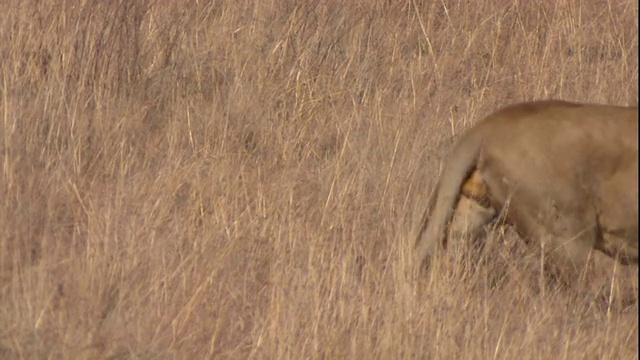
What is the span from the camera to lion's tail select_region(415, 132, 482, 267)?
4.60 meters

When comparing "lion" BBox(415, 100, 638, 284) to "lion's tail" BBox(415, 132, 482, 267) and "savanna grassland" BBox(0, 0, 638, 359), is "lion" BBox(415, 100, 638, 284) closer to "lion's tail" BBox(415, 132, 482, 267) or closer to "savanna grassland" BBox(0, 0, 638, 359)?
"lion's tail" BBox(415, 132, 482, 267)

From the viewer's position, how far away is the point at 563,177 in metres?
4.48

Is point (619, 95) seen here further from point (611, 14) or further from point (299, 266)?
point (299, 266)

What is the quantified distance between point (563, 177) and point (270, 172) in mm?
1401

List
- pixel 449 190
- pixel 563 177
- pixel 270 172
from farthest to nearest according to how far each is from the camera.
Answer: pixel 270 172 < pixel 449 190 < pixel 563 177

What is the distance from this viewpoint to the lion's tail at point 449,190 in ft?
15.1

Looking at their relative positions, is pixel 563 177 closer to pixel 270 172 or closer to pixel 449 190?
pixel 449 190

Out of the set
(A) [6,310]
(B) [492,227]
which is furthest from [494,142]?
(A) [6,310]

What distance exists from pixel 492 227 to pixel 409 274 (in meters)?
0.61

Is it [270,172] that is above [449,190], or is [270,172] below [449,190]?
below

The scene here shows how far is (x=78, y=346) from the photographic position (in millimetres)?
3766

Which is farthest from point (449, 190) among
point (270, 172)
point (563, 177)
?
point (270, 172)

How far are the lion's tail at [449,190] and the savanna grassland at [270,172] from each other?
0.39 feet

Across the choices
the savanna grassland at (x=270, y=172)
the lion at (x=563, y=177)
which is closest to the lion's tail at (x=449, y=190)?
the lion at (x=563, y=177)
